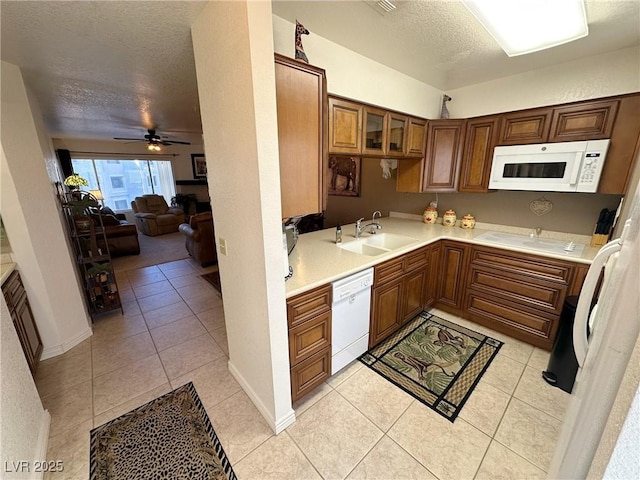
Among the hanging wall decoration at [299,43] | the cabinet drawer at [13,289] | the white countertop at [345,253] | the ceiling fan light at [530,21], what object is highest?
the ceiling fan light at [530,21]

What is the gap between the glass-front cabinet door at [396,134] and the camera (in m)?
2.33

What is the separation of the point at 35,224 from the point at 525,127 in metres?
4.28

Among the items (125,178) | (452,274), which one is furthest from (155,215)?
(452,274)

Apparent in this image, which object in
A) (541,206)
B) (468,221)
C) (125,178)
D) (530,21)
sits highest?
(530,21)

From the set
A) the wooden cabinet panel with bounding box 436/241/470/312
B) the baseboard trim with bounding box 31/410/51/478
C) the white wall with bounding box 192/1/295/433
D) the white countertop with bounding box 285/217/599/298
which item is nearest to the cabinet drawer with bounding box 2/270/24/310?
the baseboard trim with bounding box 31/410/51/478

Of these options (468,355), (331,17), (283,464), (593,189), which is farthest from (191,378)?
(593,189)

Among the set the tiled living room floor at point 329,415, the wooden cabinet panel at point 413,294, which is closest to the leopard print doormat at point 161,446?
the tiled living room floor at point 329,415

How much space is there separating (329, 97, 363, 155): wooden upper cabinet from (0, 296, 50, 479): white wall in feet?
7.18

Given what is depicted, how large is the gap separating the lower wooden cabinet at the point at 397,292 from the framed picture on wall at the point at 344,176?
5.87 feet

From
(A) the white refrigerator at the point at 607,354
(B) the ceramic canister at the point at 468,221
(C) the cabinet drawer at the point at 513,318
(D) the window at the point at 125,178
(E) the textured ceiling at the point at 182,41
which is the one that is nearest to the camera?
(A) the white refrigerator at the point at 607,354

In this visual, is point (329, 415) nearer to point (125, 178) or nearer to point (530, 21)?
point (530, 21)

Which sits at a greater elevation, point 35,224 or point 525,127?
point 525,127

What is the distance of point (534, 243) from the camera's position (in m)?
2.40

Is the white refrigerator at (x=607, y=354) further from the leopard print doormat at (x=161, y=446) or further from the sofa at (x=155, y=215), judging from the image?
the sofa at (x=155, y=215)
